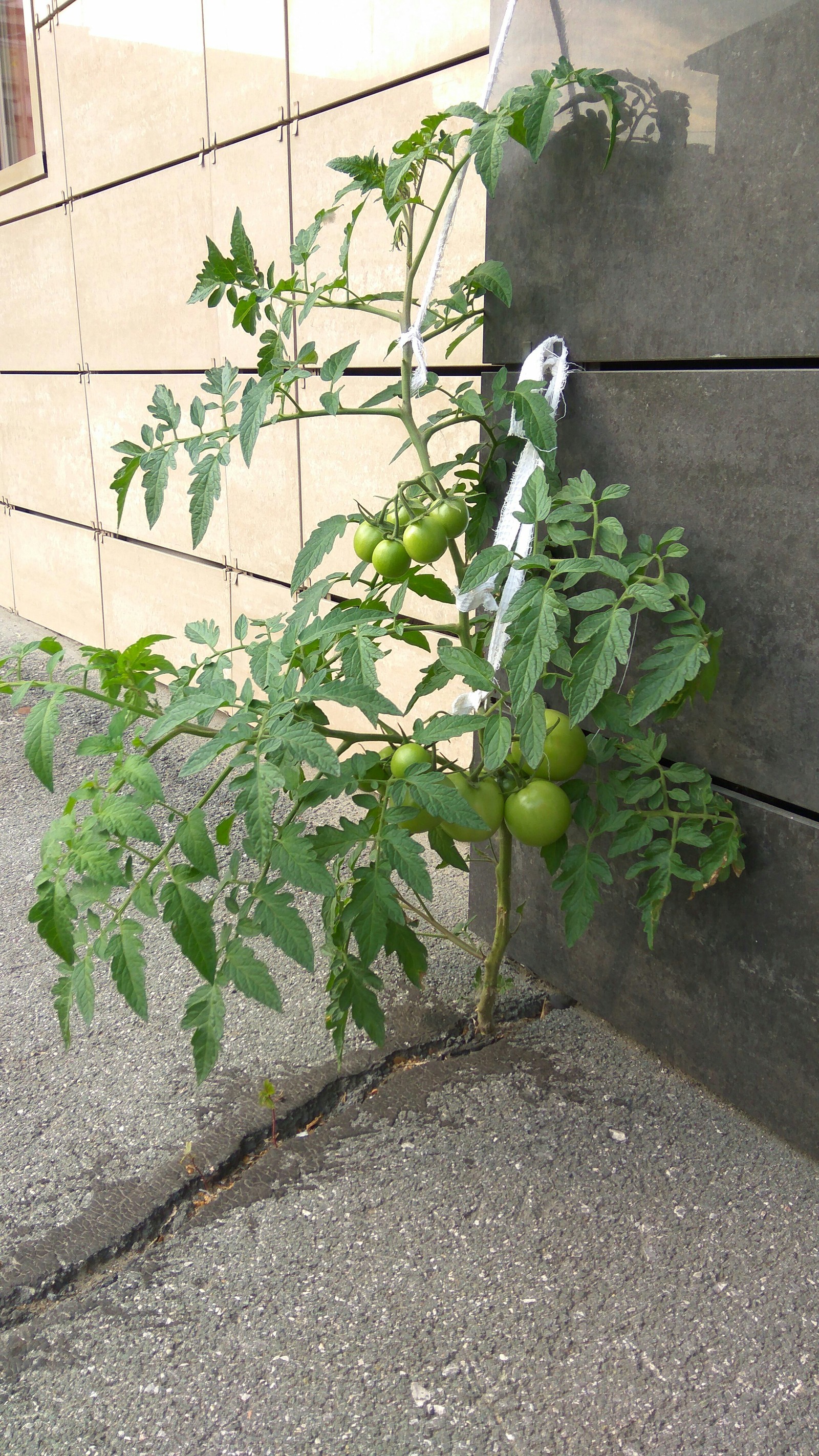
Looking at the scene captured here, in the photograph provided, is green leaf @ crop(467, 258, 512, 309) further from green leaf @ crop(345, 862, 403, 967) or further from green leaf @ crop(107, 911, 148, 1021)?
green leaf @ crop(107, 911, 148, 1021)

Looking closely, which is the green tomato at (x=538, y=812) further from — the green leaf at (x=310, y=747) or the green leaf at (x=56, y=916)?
the green leaf at (x=56, y=916)

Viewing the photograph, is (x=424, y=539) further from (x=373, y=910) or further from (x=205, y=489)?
(x=373, y=910)

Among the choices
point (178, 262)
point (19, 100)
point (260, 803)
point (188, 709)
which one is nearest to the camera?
point (260, 803)

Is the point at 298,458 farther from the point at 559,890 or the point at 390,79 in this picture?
the point at 559,890

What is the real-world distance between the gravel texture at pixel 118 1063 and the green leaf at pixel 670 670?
1.03m

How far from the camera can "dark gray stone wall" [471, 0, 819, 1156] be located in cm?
169

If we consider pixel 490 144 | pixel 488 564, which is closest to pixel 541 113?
pixel 490 144

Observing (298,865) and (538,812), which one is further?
(538,812)

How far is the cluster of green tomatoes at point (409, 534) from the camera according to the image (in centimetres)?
190

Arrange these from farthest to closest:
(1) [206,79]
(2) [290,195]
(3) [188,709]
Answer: (1) [206,79] < (2) [290,195] < (3) [188,709]

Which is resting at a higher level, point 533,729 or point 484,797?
point 533,729

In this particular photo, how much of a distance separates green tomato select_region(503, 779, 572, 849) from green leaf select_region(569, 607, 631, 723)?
0.88 ft

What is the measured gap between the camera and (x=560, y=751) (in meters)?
1.91

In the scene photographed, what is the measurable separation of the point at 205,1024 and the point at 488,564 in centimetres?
87
